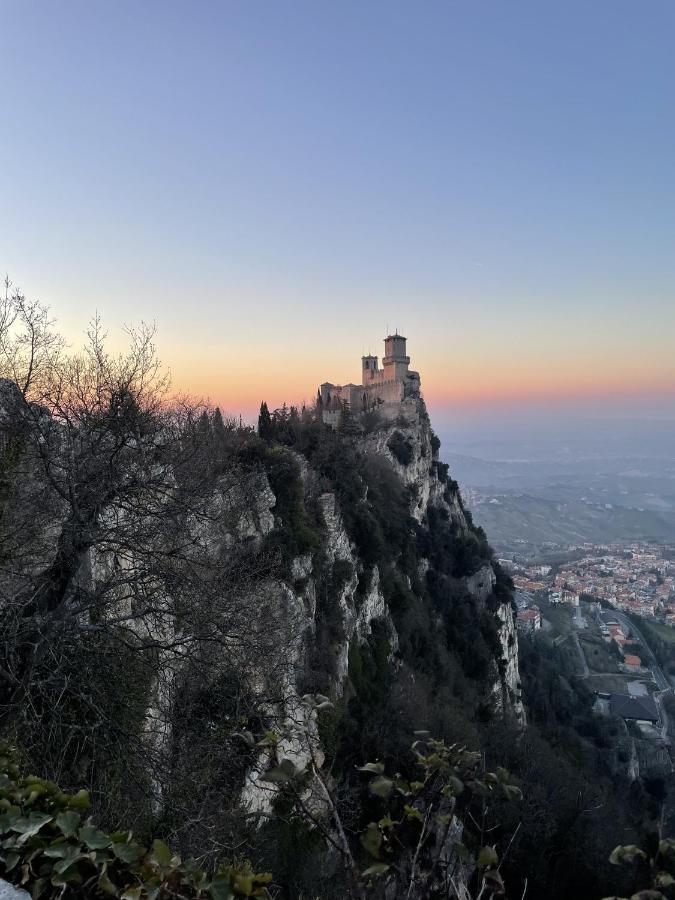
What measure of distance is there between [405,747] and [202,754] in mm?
8779

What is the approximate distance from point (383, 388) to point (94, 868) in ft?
141

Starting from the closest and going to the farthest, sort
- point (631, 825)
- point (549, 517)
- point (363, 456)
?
point (631, 825) < point (363, 456) < point (549, 517)

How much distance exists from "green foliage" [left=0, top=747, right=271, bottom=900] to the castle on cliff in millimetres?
40007

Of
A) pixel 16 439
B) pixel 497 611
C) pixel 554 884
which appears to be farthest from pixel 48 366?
pixel 497 611

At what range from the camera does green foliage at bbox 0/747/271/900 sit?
2.11 metres

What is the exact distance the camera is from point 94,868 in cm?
221

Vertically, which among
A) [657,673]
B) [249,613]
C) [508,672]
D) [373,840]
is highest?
[373,840]

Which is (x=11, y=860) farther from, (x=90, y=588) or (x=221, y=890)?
(x=90, y=588)

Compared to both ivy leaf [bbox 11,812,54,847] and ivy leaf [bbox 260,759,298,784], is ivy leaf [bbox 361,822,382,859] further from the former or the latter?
ivy leaf [bbox 11,812,54,847]

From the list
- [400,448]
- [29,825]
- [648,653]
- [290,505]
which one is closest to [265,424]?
[290,505]

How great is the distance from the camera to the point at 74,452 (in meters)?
8.37

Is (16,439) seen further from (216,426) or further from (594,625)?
(594,625)

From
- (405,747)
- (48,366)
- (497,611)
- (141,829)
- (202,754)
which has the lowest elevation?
(497,611)

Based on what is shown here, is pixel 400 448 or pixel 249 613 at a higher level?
pixel 400 448
